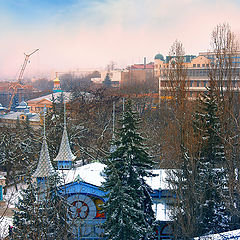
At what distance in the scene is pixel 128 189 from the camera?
9.89m

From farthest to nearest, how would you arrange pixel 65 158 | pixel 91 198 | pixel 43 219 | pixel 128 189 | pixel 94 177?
pixel 65 158
pixel 94 177
pixel 91 198
pixel 128 189
pixel 43 219

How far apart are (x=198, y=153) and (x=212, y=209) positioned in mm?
2027

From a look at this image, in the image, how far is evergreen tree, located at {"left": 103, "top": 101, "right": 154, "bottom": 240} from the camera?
951 centimetres

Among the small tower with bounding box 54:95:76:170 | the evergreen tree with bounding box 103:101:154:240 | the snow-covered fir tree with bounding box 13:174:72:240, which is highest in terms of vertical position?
the small tower with bounding box 54:95:76:170

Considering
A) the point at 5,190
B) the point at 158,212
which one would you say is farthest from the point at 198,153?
the point at 5,190

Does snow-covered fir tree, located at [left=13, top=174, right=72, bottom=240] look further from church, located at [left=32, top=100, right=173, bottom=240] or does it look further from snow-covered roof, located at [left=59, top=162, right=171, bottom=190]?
snow-covered roof, located at [left=59, top=162, right=171, bottom=190]

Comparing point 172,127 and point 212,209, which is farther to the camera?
point 172,127

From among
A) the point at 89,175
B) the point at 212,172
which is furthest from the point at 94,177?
the point at 212,172

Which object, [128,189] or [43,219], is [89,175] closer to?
[128,189]

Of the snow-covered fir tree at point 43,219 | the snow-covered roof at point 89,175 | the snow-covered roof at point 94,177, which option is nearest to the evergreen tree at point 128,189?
the snow-covered fir tree at point 43,219

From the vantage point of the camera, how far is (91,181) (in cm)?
1276

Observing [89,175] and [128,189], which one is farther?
[89,175]

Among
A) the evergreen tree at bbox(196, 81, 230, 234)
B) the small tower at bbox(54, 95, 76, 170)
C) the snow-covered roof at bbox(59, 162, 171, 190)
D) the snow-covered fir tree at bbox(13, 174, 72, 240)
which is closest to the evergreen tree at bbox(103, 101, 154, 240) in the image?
the snow-covered fir tree at bbox(13, 174, 72, 240)

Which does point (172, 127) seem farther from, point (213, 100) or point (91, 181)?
point (91, 181)
